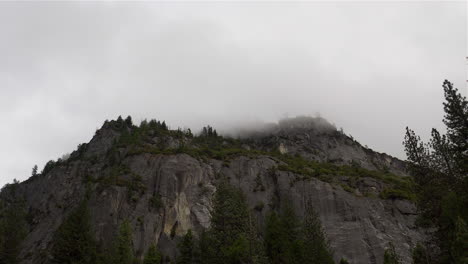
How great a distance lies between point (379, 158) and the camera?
15775 centimetres

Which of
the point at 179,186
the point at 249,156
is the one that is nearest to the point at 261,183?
the point at 249,156

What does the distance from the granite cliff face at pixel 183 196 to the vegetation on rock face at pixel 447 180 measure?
90.6ft

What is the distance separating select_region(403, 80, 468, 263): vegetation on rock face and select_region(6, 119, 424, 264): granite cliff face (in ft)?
90.6

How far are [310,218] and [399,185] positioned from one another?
6522cm

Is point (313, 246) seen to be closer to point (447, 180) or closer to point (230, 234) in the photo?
point (230, 234)

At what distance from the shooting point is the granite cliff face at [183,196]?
257 feet

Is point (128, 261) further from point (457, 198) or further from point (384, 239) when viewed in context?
point (384, 239)

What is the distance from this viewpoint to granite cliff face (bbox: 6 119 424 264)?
78.4 m

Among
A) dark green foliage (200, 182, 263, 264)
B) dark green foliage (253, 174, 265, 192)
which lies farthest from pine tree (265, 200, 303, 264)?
dark green foliage (253, 174, 265, 192)

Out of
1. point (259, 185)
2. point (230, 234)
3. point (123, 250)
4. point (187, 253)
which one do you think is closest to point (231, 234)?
point (230, 234)

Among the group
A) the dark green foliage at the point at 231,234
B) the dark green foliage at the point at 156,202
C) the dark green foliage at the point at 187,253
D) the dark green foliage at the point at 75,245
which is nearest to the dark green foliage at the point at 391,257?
the dark green foliage at the point at 231,234

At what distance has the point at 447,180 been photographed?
3722 centimetres

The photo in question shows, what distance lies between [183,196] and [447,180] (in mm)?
63260

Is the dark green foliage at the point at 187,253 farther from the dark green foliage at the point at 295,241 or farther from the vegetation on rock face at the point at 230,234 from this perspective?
the dark green foliage at the point at 295,241
